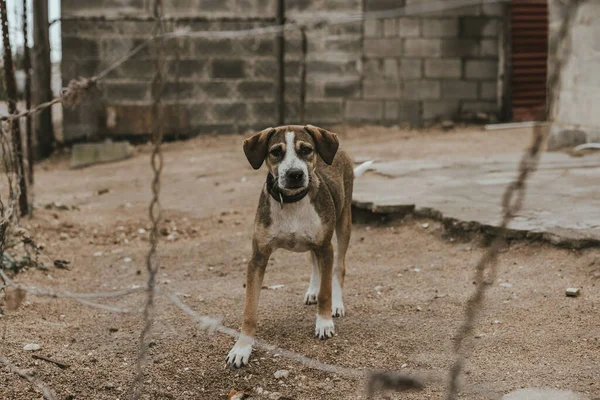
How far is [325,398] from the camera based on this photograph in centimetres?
319

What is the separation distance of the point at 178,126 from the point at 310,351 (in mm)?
8185

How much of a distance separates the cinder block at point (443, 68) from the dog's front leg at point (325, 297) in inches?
334

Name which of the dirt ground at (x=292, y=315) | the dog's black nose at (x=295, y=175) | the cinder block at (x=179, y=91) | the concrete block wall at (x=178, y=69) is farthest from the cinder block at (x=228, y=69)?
the dog's black nose at (x=295, y=175)

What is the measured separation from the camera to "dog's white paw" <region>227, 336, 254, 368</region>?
11.6 ft

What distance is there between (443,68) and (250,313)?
892 centimetres

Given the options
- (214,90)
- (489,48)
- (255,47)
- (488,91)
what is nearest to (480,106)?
(488,91)

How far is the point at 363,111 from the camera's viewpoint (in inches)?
467

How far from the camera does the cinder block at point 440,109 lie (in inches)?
473

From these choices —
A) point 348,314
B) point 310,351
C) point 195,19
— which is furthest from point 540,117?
point 195,19

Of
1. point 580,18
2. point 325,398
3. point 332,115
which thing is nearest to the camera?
point 325,398

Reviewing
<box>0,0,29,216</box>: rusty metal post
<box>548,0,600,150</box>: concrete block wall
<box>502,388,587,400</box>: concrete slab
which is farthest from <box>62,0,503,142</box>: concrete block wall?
<box>502,388,587,400</box>: concrete slab

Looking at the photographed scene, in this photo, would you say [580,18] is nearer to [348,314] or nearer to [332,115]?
[332,115]

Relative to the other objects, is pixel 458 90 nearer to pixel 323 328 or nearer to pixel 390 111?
pixel 390 111

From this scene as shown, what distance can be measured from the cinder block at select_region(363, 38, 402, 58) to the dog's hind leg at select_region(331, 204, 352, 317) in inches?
299
